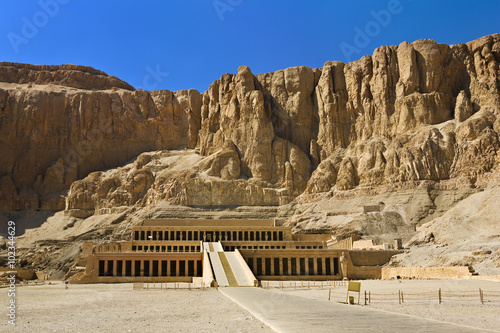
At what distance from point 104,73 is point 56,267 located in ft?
302

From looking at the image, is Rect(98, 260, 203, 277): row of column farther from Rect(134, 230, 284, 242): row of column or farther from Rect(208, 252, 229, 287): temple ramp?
Rect(134, 230, 284, 242): row of column

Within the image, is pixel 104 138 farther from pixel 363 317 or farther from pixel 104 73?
pixel 363 317

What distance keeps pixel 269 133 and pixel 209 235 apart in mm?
38380

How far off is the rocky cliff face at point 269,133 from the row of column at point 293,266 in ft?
134

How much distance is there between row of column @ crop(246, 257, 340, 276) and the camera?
62.8 m

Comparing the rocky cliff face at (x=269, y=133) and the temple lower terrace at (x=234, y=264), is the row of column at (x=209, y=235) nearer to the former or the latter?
the temple lower terrace at (x=234, y=264)

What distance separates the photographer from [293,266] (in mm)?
64312

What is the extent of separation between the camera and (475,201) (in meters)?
78.1

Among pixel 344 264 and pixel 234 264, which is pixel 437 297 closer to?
pixel 234 264

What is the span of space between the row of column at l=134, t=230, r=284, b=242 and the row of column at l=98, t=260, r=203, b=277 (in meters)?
23.8

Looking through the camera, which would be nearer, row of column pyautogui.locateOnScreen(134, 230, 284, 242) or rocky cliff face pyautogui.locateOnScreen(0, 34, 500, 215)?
row of column pyautogui.locateOnScreen(134, 230, 284, 242)

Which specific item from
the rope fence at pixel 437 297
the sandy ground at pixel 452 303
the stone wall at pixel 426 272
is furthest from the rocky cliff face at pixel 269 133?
the rope fence at pixel 437 297

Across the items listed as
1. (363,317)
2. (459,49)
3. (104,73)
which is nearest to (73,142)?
(104,73)

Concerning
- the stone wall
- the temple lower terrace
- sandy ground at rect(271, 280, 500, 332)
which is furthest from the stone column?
sandy ground at rect(271, 280, 500, 332)
